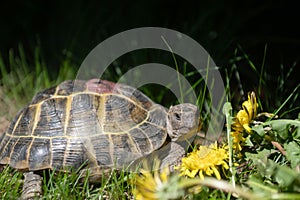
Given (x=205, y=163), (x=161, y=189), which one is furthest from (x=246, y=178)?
(x=161, y=189)

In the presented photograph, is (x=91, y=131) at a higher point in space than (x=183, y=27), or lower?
lower

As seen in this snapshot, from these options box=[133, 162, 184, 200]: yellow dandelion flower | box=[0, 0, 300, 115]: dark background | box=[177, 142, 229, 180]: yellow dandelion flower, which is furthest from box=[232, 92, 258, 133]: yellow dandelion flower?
box=[0, 0, 300, 115]: dark background

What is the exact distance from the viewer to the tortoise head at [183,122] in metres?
2.28

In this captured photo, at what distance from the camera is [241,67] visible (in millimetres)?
3324

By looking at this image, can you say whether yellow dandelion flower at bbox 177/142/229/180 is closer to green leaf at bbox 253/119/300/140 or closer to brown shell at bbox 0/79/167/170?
green leaf at bbox 253/119/300/140

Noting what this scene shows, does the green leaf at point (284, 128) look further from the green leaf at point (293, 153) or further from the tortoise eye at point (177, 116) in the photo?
the tortoise eye at point (177, 116)

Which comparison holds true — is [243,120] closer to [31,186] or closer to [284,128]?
[284,128]

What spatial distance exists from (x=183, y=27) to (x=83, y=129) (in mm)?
1629

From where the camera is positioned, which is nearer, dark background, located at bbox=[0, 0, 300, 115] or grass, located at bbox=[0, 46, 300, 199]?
grass, located at bbox=[0, 46, 300, 199]

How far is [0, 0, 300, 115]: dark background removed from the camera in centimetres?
345

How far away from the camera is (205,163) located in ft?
6.13

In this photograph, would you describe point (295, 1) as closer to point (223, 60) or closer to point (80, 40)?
point (223, 60)

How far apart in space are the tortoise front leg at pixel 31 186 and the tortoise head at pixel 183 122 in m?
0.66

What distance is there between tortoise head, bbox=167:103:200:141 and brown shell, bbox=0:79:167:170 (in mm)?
53
